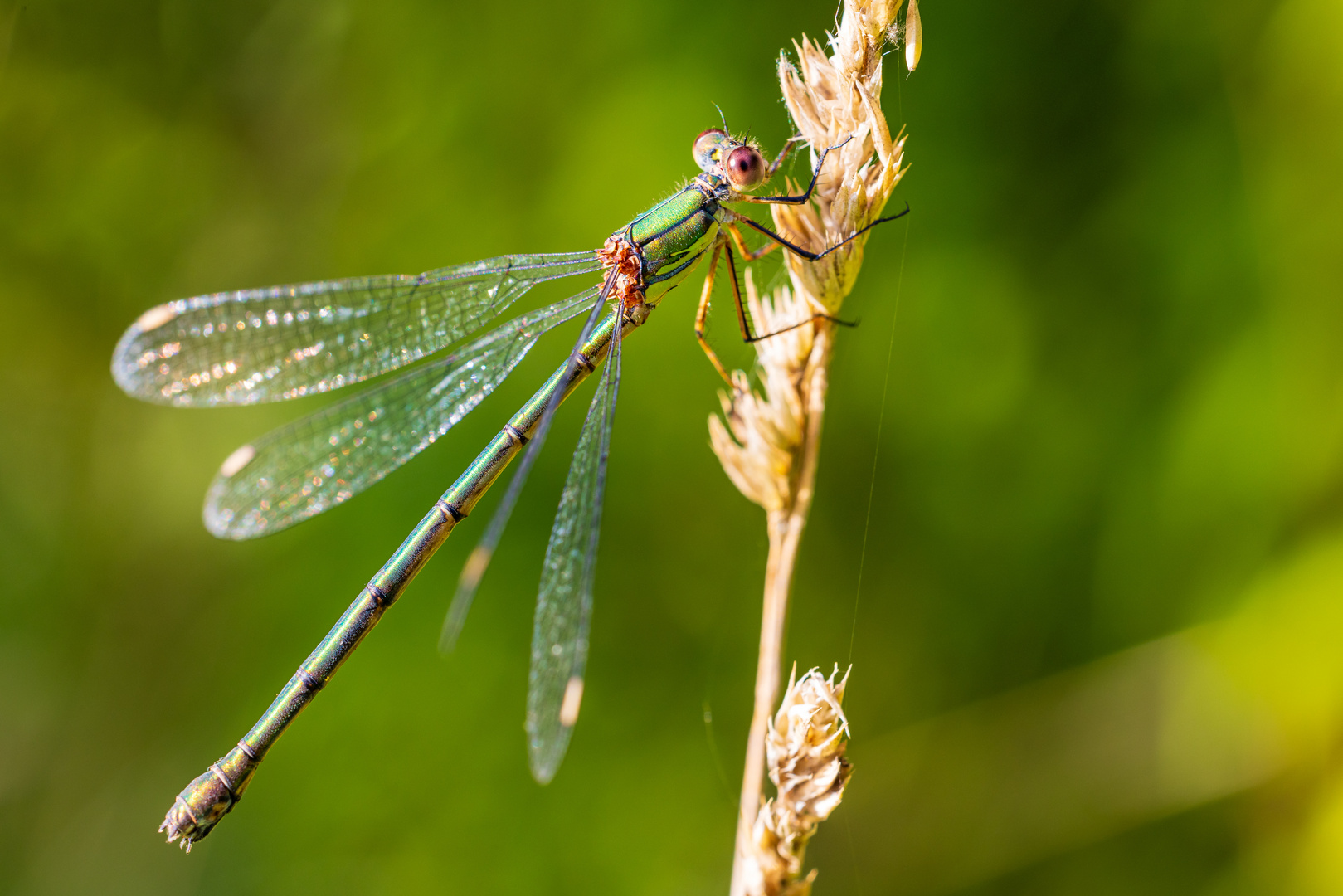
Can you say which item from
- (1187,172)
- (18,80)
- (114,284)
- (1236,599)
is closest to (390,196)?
(114,284)

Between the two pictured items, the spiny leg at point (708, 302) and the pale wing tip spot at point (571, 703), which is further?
the spiny leg at point (708, 302)

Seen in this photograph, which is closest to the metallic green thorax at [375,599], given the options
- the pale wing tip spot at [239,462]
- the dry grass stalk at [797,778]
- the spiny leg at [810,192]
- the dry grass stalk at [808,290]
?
the pale wing tip spot at [239,462]

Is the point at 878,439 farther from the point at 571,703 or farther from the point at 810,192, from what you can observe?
the point at 571,703

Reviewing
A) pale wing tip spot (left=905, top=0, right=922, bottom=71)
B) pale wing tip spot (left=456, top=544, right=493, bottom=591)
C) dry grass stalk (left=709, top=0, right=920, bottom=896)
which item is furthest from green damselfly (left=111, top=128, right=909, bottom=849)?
pale wing tip spot (left=456, top=544, right=493, bottom=591)

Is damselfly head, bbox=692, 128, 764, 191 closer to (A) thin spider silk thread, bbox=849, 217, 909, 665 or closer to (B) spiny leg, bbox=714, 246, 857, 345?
(B) spiny leg, bbox=714, 246, 857, 345

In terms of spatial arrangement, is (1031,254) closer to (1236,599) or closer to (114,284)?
(1236,599)

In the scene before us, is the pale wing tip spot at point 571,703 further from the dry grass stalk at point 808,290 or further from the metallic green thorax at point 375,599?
the metallic green thorax at point 375,599

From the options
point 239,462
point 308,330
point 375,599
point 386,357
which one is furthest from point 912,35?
point 239,462
